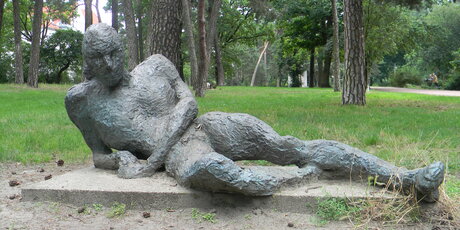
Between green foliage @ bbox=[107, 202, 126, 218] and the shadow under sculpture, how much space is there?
0.35m

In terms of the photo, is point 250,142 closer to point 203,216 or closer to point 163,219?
point 203,216

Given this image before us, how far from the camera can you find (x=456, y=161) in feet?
17.8

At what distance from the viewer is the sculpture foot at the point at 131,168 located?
3.83 metres

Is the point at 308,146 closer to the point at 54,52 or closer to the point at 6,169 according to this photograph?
the point at 6,169

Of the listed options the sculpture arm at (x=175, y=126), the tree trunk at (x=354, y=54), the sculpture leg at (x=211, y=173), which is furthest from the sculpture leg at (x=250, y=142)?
the tree trunk at (x=354, y=54)

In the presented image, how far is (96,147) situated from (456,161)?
4.37 m

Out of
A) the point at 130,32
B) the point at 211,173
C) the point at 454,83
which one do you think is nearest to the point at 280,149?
the point at 211,173

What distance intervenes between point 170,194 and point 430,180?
6.40 ft

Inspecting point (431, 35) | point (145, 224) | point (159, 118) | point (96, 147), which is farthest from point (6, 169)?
point (431, 35)

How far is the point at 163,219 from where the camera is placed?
11.1ft

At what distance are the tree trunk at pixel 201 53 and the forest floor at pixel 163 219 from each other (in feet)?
35.8

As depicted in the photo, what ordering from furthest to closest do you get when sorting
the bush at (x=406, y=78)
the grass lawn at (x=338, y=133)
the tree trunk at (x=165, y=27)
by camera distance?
1. the bush at (x=406, y=78)
2. the tree trunk at (x=165, y=27)
3. the grass lawn at (x=338, y=133)

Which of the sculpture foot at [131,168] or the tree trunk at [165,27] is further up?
the tree trunk at [165,27]

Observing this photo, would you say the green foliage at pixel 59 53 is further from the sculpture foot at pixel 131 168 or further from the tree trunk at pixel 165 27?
the sculpture foot at pixel 131 168
